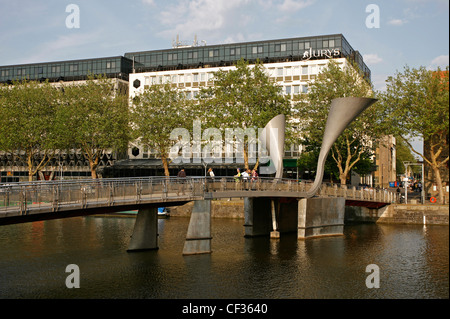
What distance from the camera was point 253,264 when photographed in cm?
3034

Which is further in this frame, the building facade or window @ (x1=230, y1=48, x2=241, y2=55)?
window @ (x1=230, y1=48, x2=241, y2=55)

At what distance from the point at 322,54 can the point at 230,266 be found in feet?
187

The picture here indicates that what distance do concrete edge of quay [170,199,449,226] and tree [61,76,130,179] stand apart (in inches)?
636

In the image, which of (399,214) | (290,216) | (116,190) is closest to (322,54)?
(399,214)

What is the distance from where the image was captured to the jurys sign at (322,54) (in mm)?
78312

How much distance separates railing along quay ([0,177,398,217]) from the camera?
22844 millimetres

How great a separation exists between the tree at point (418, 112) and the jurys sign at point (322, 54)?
78.5 feet

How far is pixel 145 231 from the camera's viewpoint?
34.1m

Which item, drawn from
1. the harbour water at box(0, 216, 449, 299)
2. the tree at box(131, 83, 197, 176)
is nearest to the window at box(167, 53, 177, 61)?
the tree at box(131, 83, 197, 176)

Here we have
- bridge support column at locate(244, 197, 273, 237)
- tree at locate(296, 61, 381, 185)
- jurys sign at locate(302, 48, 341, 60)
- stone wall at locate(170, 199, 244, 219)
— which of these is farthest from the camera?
jurys sign at locate(302, 48, 341, 60)

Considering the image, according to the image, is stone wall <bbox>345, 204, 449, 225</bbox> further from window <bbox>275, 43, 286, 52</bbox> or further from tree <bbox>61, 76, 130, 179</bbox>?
window <bbox>275, 43, 286, 52</bbox>
